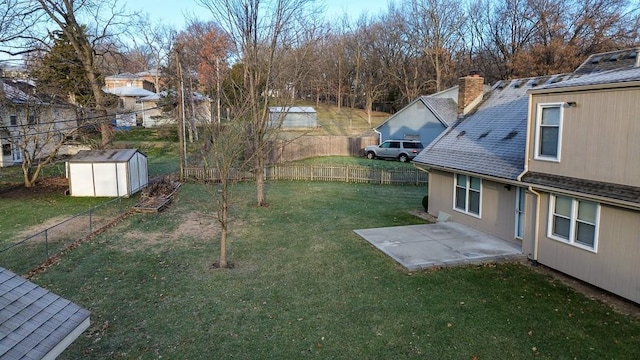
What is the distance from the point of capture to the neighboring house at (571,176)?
8.62m

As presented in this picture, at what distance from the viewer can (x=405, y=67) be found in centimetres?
6216

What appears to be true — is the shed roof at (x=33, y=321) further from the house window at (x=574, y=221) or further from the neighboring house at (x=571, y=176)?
the house window at (x=574, y=221)

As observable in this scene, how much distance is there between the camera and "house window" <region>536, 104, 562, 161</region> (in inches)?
403

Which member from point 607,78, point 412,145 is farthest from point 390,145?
point 607,78

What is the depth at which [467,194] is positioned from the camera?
14281mm

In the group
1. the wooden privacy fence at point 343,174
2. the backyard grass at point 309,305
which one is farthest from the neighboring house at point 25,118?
the backyard grass at point 309,305

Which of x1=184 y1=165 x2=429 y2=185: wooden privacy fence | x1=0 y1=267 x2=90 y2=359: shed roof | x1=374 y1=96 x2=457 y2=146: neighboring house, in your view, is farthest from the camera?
x1=374 y1=96 x2=457 y2=146: neighboring house

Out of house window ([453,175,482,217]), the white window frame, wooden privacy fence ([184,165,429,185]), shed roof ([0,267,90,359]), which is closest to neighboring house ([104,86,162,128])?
wooden privacy fence ([184,165,429,185])

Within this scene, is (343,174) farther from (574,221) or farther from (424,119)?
(574,221)

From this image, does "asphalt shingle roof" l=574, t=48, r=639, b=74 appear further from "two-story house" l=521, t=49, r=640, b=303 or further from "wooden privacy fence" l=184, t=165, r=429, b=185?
"wooden privacy fence" l=184, t=165, r=429, b=185

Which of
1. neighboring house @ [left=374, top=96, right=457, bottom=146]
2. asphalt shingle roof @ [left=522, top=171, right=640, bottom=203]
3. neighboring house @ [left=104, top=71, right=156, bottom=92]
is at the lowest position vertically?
asphalt shingle roof @ [left=522, top=171, right=640, bottom=203]

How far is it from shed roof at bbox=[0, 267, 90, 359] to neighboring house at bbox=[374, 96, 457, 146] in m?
30.3

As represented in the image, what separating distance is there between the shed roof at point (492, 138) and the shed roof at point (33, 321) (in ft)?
35.0

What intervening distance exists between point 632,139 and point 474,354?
18.0ft
